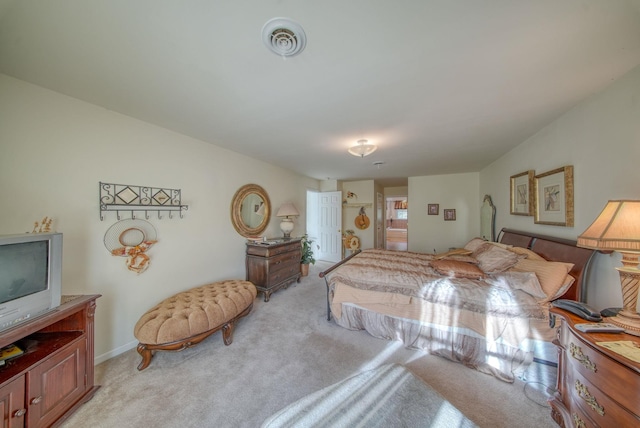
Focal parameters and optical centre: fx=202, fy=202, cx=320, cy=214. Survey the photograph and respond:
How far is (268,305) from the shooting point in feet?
10.0

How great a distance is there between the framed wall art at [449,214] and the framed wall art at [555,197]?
2637 mm

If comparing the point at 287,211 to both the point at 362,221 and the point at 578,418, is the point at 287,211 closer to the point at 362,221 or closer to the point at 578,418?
the point at 362,221

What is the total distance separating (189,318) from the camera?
189 cm

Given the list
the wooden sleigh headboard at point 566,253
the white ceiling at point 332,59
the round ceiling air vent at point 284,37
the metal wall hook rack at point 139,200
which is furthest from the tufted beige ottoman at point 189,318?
the wooden sleigh headboard at point 566,253

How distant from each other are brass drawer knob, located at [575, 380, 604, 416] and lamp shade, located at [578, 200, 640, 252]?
2.38 ft

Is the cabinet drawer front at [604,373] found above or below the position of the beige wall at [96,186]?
below

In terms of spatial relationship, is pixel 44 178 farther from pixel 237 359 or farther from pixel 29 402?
pixel 237 359

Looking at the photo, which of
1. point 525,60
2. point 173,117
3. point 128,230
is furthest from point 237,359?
point 525,60

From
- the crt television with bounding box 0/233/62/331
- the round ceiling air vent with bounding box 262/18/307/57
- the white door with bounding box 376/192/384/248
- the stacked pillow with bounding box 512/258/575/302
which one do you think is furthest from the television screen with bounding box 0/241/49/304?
the white door with bounding box 376/192/384/248

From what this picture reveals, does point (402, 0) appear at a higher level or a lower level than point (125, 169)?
higher

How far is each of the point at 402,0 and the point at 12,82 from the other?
107 inches

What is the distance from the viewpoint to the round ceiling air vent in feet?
3.38

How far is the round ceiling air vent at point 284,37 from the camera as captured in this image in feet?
3.38

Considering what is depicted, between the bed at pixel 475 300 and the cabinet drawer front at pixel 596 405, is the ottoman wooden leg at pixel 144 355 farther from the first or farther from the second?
the cabinet drawer front at pixel 596 405
